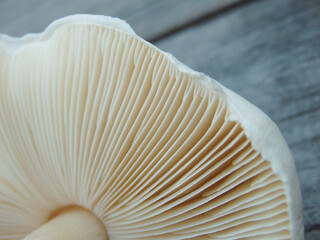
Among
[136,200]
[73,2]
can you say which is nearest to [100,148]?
[136,200]

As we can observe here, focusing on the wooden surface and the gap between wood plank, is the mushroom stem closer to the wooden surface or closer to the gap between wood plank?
the wooden surface

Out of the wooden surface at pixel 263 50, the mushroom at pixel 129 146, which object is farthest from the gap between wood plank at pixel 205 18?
the mushroom at pixel 129 146

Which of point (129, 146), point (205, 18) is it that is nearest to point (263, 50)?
point (205, 18)

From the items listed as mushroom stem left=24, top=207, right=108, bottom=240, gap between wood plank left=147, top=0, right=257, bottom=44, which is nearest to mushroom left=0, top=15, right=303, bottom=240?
mushroom stem left=24, top=207, right=108, bottom=240

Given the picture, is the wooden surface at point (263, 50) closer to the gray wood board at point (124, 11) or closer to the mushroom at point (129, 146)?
the gray wood board at point (124, 11)

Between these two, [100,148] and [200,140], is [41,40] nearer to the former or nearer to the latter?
[100,148]

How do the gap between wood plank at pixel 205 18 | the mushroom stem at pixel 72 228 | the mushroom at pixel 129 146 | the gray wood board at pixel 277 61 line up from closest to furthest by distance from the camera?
1. the mushroom at pixel 129 146
2. the mushroom stem at pixel 72 228
3. the gray wood board at pixel 277 61
4. the gap between wood plank at pixel 205 18

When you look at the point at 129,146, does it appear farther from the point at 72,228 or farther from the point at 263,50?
the point at 263,50
